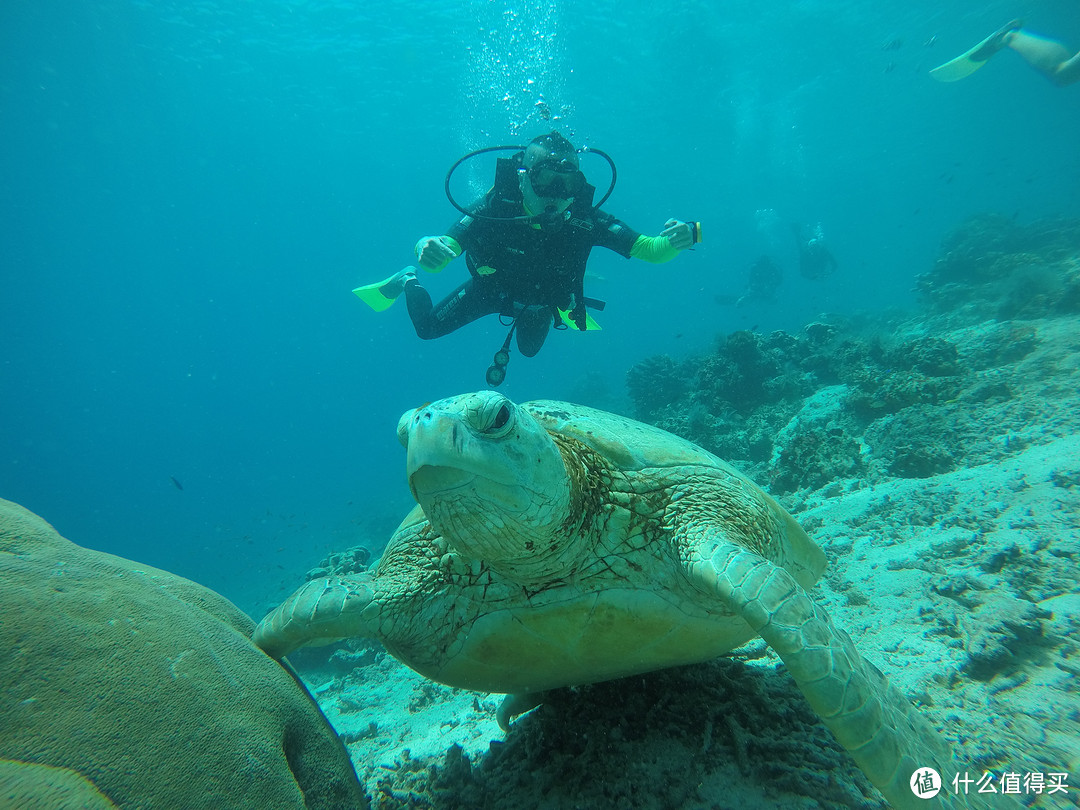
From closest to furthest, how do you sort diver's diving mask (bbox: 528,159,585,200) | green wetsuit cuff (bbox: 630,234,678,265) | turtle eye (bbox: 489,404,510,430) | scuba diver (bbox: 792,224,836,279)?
turtle eye (bbox: 489,404,510,430), green wetsuit cuff (bbox: 630,234,678,265), diver's diving mask (bbox: 528,159,585,200), scuba diver (bbox: 792,224,836,279)

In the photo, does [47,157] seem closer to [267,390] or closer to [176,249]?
[176,249]

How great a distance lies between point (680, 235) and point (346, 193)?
60.5 m

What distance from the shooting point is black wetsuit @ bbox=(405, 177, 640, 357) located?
19.8 ft

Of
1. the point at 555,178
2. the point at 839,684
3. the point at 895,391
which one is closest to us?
the point at 839,684

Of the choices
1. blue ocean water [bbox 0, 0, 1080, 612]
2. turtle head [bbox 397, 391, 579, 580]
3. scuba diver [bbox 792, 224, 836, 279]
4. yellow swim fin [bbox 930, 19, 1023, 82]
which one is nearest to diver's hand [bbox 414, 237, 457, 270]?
turtle head [bbox 397, 391, 579, 580]

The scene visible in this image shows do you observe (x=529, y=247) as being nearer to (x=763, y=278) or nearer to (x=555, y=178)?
(x=555, y=178)

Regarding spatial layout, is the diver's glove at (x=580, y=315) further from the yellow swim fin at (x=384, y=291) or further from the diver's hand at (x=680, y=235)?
the yellow swim fin at (x=384, y=291)

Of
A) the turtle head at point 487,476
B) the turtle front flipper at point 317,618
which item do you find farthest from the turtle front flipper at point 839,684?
the turtle front flipper at point 317,618

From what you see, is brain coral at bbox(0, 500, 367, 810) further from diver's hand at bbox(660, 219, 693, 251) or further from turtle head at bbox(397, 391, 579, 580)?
diver's hand at bbox(660, 219, 693, 251)

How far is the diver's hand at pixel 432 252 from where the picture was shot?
5336mm

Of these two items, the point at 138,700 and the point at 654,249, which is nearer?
the point at 138,700

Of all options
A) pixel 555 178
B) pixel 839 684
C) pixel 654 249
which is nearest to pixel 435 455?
pixel 839 684

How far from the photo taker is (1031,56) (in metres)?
8.73

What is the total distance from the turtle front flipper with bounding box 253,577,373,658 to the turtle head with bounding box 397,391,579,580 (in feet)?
2.45
